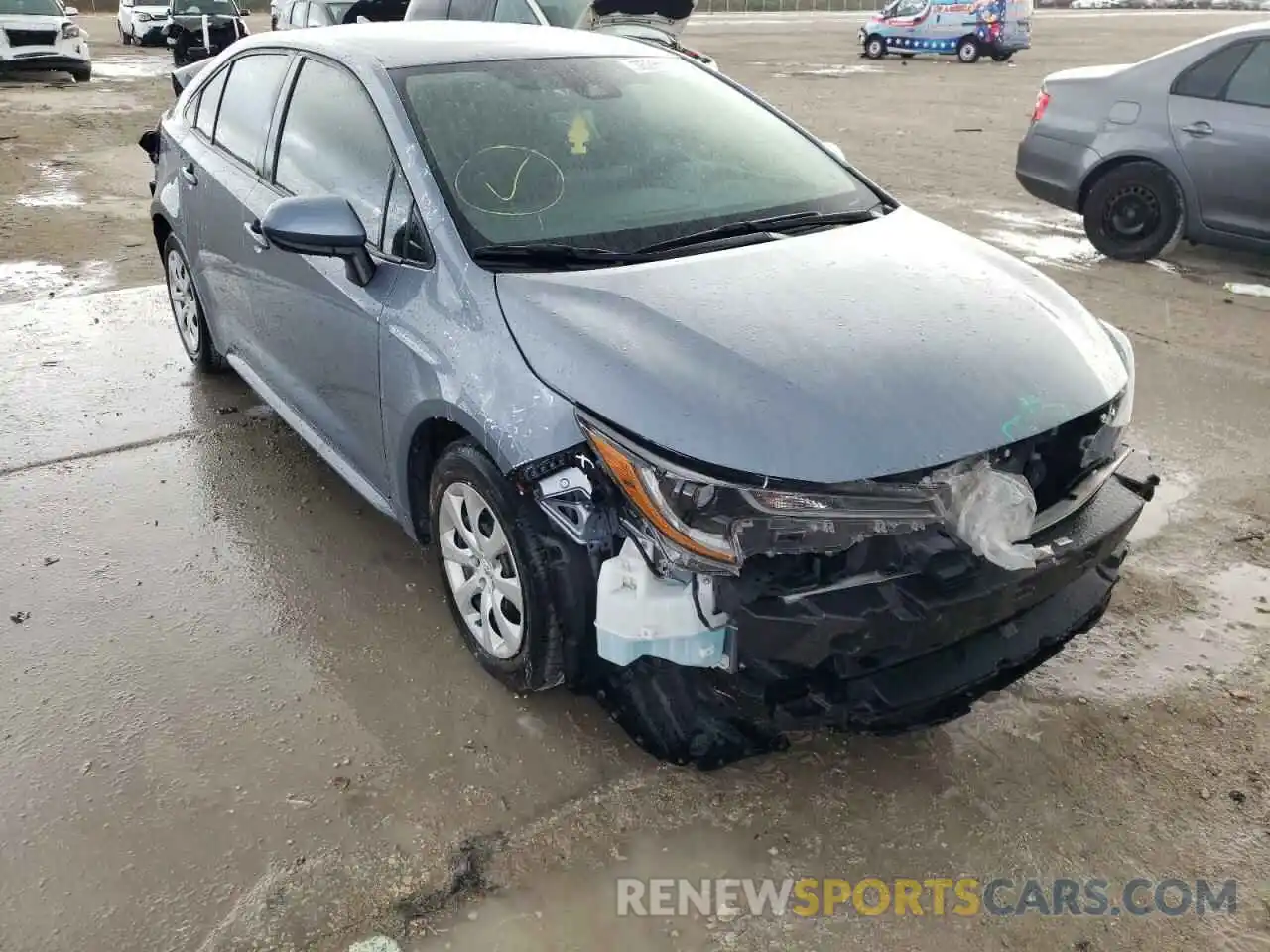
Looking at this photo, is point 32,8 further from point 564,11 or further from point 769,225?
point 769,225

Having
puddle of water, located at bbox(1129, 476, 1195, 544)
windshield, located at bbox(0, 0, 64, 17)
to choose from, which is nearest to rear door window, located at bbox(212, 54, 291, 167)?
puddle of water, located at bbox(1129, 476, 1195, 544)

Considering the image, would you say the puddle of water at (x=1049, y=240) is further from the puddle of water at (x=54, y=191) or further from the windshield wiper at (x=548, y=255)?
the puddle of water at (x=54, y=191)

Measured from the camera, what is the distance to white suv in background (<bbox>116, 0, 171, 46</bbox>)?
23.1m

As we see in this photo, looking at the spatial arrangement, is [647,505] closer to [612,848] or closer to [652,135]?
[612,848]

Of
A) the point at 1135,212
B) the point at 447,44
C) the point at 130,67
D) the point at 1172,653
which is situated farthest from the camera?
the point at 130,67

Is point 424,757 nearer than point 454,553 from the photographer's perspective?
Answer: Yes

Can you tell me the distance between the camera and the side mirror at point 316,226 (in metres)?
2.85

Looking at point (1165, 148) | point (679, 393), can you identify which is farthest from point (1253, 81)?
point (679, 393)

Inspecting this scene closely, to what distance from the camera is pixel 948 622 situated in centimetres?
225

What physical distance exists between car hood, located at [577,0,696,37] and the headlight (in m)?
8.60

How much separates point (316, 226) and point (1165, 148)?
19.5 ft

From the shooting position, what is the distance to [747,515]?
221cm

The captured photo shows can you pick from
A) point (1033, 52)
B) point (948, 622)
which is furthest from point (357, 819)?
point (1033, 52)

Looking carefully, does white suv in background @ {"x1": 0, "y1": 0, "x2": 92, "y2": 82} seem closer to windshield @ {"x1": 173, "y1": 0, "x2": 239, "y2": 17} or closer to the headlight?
windshield @ {"x1": 173, "y1": 0, "x2": 239, "y2": 17}
